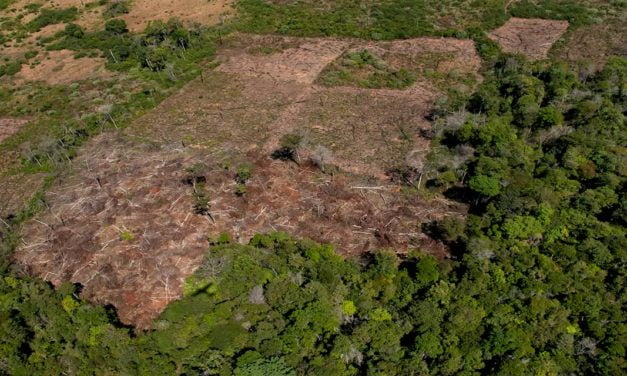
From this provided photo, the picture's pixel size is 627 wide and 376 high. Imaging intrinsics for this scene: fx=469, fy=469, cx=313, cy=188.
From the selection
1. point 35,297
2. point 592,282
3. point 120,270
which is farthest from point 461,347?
point 35,297

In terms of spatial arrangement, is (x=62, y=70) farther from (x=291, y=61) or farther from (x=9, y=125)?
(x=291, y=61)

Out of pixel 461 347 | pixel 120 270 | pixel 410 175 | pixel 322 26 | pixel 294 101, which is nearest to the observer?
pixel 461 347

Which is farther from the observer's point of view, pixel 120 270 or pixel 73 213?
pixel 73 213

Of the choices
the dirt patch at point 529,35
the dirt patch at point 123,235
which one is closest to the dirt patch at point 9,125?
the dirt patch at point 123,235

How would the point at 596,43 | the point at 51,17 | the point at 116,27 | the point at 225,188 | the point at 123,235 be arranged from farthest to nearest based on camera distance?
1. the point at 51,17
2. the point at 116,27
3. the point at 596,43
4. the point at 225,188
5. the point at 123,235

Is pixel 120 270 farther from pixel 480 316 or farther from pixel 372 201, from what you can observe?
pixel 480 316

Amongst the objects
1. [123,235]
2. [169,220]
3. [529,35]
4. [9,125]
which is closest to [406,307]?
[169,220]

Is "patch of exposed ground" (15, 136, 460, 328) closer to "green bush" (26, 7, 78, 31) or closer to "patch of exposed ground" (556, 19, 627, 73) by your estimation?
"patch of exposed ground" (556, 19, 627, 73)
